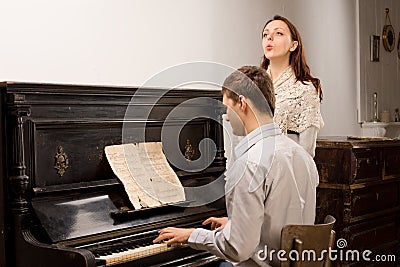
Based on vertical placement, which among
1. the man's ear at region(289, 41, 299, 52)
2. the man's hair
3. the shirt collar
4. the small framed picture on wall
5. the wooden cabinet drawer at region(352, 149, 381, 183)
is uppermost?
the small framed picture on wall

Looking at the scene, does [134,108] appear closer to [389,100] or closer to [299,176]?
[299,176]

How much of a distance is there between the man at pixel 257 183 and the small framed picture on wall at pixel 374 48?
14.5 ft

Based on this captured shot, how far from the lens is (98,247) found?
8.83 feet

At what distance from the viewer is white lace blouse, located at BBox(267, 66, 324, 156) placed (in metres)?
3.41

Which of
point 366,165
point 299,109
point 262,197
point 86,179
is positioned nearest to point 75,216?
point 86,179

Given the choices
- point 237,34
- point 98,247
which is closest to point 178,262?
point 98,247

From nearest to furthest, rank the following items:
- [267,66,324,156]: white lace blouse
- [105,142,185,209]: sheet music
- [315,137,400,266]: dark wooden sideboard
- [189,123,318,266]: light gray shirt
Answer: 1. [189,123,318,266]: light gray shirt
2. [105,142,185,209]: sheet music
3. [267,66,324,156]: white lace blouse
4. [315,137,400,266]: dark wooden sideboard

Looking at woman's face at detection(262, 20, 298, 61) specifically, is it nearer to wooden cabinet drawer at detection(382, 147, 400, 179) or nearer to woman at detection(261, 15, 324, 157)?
woman at detection(261, 15, 324, 157)

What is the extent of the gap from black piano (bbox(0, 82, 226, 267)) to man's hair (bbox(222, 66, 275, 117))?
84cm

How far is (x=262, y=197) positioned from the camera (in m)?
2.22

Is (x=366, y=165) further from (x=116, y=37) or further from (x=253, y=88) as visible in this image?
(x=253, y=88)

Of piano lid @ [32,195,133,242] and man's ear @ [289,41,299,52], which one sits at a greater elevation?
man's ear @ [289,41,299,52]

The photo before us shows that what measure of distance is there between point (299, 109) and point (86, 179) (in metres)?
1.24

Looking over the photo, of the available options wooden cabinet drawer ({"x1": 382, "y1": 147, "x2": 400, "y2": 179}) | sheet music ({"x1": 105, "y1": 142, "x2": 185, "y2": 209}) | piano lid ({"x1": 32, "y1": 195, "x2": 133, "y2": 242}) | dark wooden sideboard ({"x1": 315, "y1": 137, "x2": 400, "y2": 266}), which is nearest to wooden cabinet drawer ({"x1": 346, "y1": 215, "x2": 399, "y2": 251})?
dark wooden sideboard ({"x1": 315, "y1": 137, "x2": 400, "y2": 266})
